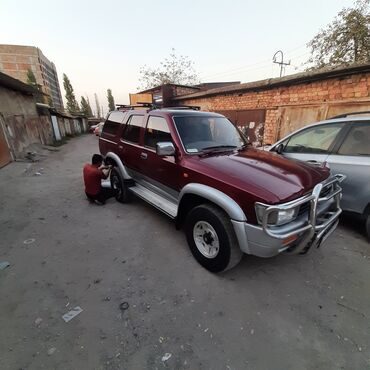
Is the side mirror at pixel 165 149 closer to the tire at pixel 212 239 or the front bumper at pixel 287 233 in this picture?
the tire at pixel 212 239

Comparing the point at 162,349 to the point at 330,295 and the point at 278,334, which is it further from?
the point at 330,295

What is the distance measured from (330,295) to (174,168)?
2377 mm

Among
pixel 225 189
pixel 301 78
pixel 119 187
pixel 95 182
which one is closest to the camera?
pixel 225 189

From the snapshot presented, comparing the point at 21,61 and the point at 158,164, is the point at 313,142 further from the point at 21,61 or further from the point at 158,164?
the point at 21,61

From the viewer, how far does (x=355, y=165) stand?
3129mm

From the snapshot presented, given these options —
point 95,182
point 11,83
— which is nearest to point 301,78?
point 95,182

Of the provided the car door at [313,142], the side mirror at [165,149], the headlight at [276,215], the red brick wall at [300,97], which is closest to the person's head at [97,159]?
the side mirror at [165,149]

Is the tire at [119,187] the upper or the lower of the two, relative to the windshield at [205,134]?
lower

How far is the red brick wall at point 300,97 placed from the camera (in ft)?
19.3

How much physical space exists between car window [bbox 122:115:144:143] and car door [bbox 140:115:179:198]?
284 millimetres

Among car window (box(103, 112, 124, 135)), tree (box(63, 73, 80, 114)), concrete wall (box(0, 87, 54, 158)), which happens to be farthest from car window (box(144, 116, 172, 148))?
tree (box(63, 73, 80, 114))

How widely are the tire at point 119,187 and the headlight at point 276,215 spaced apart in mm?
3088

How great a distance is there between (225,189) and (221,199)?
116 mm

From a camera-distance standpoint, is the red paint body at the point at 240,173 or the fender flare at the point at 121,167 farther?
the fender flare at the point at 121,167
